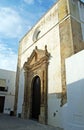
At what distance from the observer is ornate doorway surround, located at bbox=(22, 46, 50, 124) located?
9.80 meters

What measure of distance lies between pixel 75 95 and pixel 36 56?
6.57 metres

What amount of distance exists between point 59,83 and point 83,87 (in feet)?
10.2

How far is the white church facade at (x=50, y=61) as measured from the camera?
8784 millimetres

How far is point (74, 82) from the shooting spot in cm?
635

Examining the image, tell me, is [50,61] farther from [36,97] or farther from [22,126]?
[22,126]

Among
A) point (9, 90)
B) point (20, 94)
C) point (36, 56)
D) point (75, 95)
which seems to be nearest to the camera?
point (75, 95)

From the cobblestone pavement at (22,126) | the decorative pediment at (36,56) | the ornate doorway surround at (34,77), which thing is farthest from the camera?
the decorative pediment at (36,56)

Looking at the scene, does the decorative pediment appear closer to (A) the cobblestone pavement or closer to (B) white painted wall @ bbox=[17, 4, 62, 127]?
(B) white painted wall @ bbox=[17, 4, 62, 127]

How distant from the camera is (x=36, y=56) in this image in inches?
478

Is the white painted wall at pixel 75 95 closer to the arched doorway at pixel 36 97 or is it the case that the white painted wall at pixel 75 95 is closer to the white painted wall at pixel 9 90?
the arched doorway at pixel 36 97

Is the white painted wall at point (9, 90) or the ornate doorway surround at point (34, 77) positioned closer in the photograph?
the ornate doorway surround at point (34, 77)

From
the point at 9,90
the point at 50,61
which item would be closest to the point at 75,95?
the point at 50,61

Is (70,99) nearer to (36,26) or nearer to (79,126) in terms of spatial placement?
(79,126)

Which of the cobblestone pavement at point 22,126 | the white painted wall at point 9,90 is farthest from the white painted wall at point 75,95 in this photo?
the white painted wall at point 9,90
